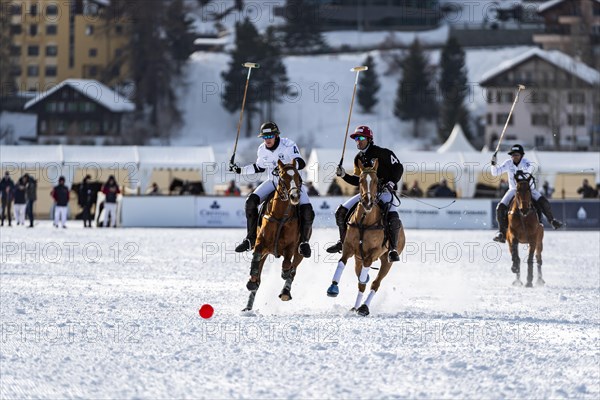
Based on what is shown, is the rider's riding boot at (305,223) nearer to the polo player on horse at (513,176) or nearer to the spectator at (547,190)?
the polo player on horse at (513,176)

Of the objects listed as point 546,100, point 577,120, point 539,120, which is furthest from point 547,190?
point 539,120

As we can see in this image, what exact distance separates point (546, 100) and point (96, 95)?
1385 inches

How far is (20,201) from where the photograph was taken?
1455 inches

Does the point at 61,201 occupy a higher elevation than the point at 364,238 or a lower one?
higher

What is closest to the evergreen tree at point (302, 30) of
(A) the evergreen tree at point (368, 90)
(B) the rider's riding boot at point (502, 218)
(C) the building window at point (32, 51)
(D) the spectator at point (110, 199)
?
(A) the evergreen tree at point (368, 90)

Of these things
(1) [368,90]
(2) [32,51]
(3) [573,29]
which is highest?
(3) [573,29]

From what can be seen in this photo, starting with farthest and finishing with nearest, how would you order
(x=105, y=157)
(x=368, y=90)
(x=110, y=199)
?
(x=368, y=90), (x=105, y=157), (x=110, y=199)

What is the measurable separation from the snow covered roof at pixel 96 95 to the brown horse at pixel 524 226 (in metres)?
69.9

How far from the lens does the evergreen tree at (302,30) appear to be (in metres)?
121

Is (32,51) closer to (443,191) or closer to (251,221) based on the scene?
(443,191)

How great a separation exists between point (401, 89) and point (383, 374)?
89.9 m

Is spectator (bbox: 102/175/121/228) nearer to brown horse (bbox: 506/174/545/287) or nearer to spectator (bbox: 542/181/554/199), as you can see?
spectator (bbox: 542/181/554/199)

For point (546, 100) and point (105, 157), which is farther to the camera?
point (546, 100)

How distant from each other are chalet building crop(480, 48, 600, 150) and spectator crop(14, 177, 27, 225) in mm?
54104
